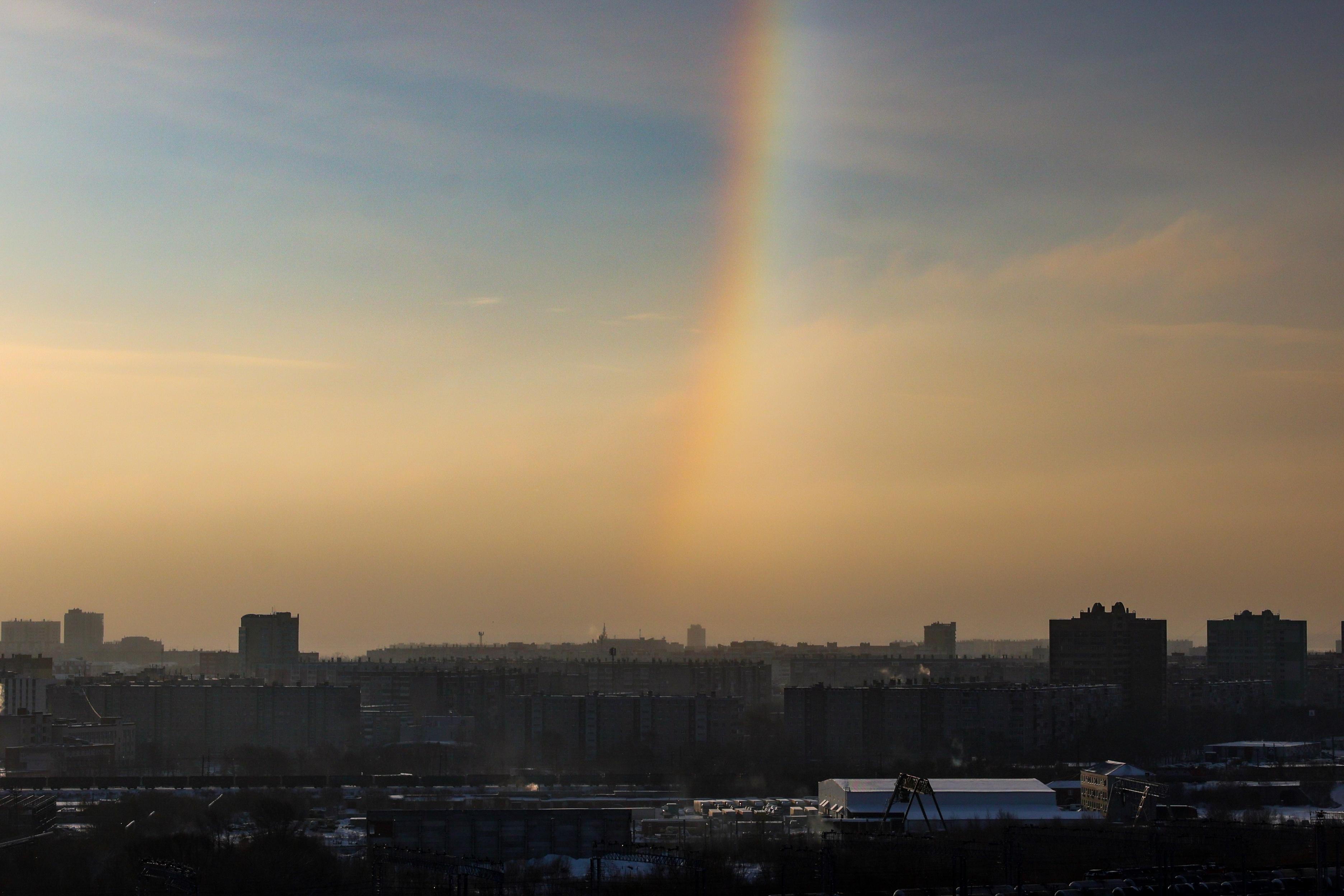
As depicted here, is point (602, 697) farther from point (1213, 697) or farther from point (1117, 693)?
point (1213, 697)

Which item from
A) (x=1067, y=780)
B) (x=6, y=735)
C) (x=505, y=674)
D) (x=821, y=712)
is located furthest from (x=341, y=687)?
(x=1067, y=780)

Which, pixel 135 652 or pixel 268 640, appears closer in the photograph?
pixel 268 640

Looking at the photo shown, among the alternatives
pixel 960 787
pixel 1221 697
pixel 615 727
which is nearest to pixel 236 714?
pixel 615 727

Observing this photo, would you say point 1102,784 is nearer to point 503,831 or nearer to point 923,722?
point 503,831

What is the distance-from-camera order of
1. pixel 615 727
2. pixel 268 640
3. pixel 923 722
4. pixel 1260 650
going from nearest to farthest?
pixel 923 722 → pixel 615 727 → pixel 1260 650 → pixel 268 640

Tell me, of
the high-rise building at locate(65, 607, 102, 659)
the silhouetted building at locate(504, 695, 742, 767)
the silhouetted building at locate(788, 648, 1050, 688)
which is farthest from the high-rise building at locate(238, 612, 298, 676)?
the high-rise building at locate(65, 607, 102, 659)

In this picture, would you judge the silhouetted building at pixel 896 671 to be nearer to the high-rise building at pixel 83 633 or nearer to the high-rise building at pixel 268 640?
the high-rise building at pixel 268 640

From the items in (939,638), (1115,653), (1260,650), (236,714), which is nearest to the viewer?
(236,714)
